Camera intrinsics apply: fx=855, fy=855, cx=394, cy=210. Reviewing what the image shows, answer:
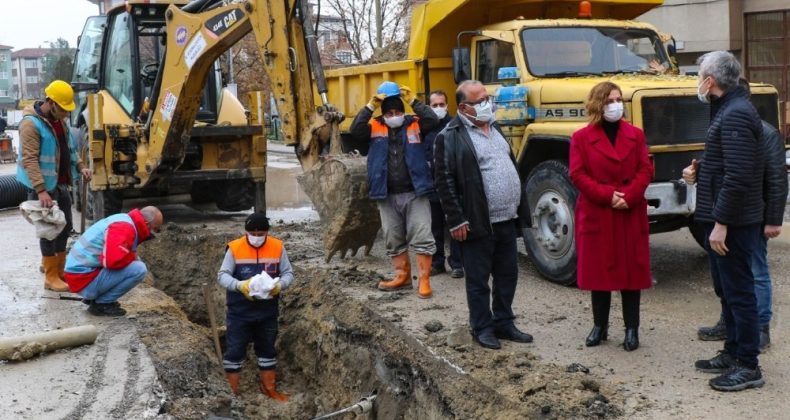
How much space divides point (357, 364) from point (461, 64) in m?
3.44

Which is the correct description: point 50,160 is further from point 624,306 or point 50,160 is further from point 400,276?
point 624,306

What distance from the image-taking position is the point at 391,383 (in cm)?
628

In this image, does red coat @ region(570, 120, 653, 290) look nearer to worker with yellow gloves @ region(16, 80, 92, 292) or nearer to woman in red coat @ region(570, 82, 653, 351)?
woman in red coat @ region(570, 82, 653, 351)

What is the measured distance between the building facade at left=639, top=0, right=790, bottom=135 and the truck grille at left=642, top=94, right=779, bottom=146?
11948 mm

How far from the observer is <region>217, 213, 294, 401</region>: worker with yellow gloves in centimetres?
632

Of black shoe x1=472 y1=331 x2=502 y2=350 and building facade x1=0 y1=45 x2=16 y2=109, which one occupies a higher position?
building facade x1=0 y1=45 x2=16 y2=109

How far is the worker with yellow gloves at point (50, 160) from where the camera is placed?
302 inches

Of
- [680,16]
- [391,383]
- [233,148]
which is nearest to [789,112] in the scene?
[680,16]

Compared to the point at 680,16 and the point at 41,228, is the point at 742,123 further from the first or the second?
the point at 680,16

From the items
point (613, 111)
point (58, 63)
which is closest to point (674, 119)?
point (613, 111)

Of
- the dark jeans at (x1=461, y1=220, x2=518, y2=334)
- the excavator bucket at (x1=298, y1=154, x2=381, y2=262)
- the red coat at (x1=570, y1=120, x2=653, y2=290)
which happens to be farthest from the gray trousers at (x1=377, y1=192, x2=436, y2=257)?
the red coat at (x1=570, y1=120, x2=653, y2=290)

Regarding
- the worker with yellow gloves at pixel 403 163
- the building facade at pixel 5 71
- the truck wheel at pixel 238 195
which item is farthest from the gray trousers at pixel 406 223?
the building facade at pixel 5 71

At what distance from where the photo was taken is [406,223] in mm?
7828

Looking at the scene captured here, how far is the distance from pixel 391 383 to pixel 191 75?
5.02 metres
